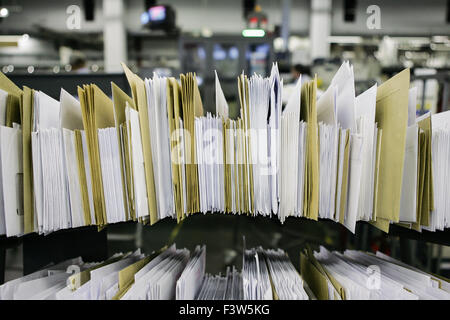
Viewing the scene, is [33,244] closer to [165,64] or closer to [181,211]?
[181,211]

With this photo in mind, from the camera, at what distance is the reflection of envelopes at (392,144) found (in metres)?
0.61

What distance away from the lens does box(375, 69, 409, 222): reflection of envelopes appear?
61cm

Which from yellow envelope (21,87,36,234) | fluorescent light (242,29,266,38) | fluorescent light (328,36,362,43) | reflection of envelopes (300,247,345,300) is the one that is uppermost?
fluorescent light (328,36,362,43)

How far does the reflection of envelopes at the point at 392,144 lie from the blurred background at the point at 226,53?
0.65 ft

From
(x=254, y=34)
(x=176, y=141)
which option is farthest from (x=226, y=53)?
(x=176, y=141)

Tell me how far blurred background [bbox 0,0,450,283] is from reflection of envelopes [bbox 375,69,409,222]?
0.65ft

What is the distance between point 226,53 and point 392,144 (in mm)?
3487

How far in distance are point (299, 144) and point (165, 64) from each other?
9.09 meters

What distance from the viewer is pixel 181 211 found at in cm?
66

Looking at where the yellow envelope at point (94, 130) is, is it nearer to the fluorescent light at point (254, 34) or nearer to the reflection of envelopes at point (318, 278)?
the reflection of envelopes at point (318, 278)

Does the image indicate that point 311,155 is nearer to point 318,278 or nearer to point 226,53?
point 318,278

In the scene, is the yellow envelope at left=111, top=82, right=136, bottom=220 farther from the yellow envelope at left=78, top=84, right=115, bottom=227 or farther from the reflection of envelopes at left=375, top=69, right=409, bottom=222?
the reflection of envelopes at left=375, top=69, right=409, bottom=222

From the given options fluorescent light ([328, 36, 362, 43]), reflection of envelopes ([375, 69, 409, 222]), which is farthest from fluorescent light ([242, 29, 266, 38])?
fluorescent light ([328, 36, 362, 43])
